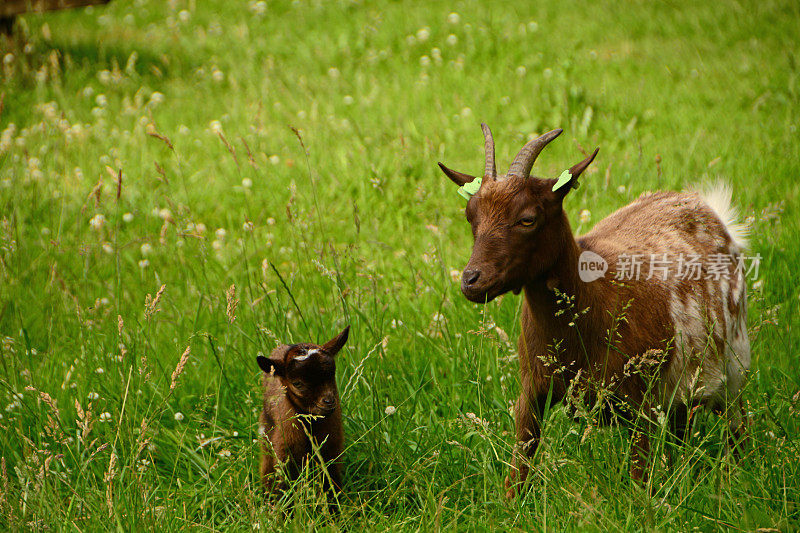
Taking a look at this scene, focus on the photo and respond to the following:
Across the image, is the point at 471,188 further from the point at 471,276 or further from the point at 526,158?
the point at 471,276

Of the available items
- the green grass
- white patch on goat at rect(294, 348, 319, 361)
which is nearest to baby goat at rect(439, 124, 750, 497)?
the green grass

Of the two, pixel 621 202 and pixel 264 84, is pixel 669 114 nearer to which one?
pixel 621 202

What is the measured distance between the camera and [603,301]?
12.5 feet

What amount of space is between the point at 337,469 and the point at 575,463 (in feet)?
3.71

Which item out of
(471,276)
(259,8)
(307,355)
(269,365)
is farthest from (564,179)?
(259,8)

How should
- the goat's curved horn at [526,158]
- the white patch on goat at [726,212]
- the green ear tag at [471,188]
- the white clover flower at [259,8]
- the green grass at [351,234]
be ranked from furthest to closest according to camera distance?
the white clover flower at [259,8], the white patch on goat at [726,212], the green ear tag at [471,188], the goat's curved horn at [526,158], the green grass at [351,234]

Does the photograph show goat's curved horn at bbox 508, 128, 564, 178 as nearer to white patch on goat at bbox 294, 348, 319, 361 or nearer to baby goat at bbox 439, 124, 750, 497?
baby goat at bbox 439, 124, 750, 497

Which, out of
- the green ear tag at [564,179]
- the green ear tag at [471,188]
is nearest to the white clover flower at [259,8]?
the green ear tag at [471,188]

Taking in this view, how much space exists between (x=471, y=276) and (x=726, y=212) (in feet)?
7.58

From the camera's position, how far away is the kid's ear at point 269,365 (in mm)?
3368

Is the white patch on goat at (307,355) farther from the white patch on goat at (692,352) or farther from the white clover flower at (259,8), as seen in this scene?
the white clover flower at (259,8)

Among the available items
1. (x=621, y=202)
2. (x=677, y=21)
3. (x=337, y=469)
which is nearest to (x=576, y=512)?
(x=337, y=469)

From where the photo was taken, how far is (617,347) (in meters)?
3.76

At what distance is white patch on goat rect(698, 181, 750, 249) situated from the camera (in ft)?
15.7
